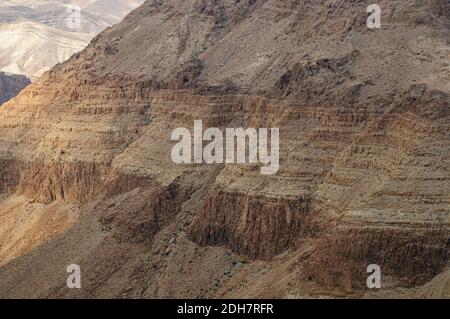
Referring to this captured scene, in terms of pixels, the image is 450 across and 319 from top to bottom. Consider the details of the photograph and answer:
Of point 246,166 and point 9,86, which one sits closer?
point 246,166

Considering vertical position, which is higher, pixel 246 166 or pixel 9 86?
pixel 9 86

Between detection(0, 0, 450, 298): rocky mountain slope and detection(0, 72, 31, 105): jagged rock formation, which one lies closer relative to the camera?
detection(0, 0, 450, 298): rocky mountain slope

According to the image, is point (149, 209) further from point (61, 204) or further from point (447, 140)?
point (447, 140)

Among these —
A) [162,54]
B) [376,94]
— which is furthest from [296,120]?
[162,54]

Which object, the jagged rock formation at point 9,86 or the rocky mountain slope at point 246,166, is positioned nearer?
the rocky mountain slope at point 246,166

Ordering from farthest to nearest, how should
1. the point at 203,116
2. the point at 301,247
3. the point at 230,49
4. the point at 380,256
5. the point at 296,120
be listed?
1. the point at 230,49
2. the point at 203,116
3. the point at 296,120
4. the point at 301,247
5. the point at 380,256
